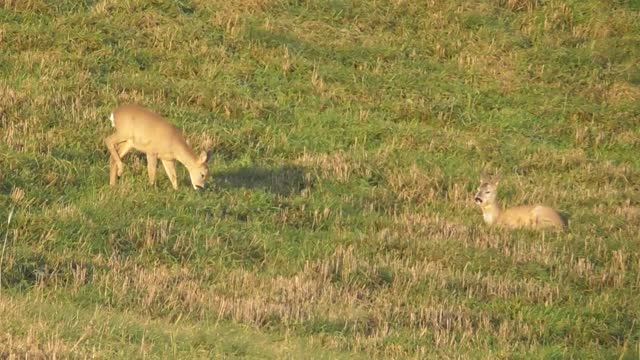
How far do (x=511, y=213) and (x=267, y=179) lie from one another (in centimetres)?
263

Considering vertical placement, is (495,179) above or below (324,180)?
above

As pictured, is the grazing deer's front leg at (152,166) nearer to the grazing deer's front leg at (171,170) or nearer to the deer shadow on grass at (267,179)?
the grazing deer's front leg at (171,170)

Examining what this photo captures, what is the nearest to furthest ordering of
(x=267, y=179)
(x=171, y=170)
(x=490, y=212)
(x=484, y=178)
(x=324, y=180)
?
(x=171, y=170) → (x=490, y=212) → (x=267, y=179) → (x=324, y=180) → (x=484, y=178)

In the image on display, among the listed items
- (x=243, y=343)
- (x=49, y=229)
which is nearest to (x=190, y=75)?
(x=49, y=229)

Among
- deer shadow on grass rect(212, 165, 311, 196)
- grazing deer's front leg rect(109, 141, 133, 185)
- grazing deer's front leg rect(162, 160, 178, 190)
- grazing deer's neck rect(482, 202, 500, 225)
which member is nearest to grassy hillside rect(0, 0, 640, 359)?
deer shadow on grass rect(212, 165, 311, 196)

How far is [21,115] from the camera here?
48.3ft

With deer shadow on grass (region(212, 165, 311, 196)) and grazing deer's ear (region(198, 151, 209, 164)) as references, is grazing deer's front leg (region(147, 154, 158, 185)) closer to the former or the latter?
grazing deer's ear (region(198, 151, 209, 164))

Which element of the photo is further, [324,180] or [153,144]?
[324,180]

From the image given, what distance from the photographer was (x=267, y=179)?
14.4 m

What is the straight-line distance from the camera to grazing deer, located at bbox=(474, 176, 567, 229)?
44.0 ft

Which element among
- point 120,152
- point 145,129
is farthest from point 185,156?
point 120,152

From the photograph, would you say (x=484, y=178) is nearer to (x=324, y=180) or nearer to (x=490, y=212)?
(x=490, y=212)

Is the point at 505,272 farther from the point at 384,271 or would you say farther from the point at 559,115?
the point at 559,115

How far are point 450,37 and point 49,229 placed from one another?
1053 cm
